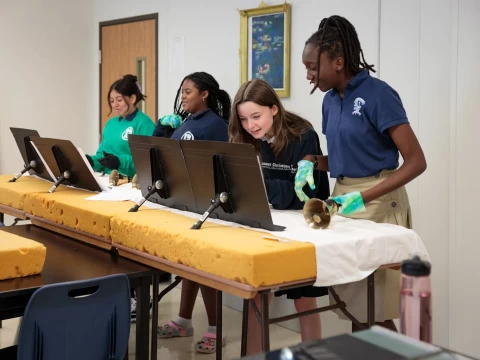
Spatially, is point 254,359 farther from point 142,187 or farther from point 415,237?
point 142,187

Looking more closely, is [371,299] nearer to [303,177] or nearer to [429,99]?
[303,177]

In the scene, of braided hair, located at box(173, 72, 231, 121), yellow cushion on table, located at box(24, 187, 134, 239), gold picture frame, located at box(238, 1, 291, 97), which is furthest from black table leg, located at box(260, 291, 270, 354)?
gold picture frame, located at box(238, 1, 291, 97)

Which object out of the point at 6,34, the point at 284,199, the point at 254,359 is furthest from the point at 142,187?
the point at 6,34

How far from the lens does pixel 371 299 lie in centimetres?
212

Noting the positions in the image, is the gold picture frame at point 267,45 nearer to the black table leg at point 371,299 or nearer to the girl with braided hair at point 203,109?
the girl with braided hair at point 203,109

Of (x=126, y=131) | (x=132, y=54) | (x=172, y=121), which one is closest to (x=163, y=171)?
(x=172, y=121)

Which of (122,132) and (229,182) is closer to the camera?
(229,182)

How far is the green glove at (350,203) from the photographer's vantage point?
6.74 feet

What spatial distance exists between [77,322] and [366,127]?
1.14 m

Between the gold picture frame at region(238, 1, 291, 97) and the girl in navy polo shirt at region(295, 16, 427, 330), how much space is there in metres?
1.25

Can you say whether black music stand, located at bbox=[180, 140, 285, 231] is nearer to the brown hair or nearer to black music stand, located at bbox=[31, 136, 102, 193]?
the brown hair

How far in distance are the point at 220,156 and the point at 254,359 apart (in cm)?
119

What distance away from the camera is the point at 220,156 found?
205 centimetres

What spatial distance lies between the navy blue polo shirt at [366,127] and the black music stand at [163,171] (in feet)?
Answer: 1.83
